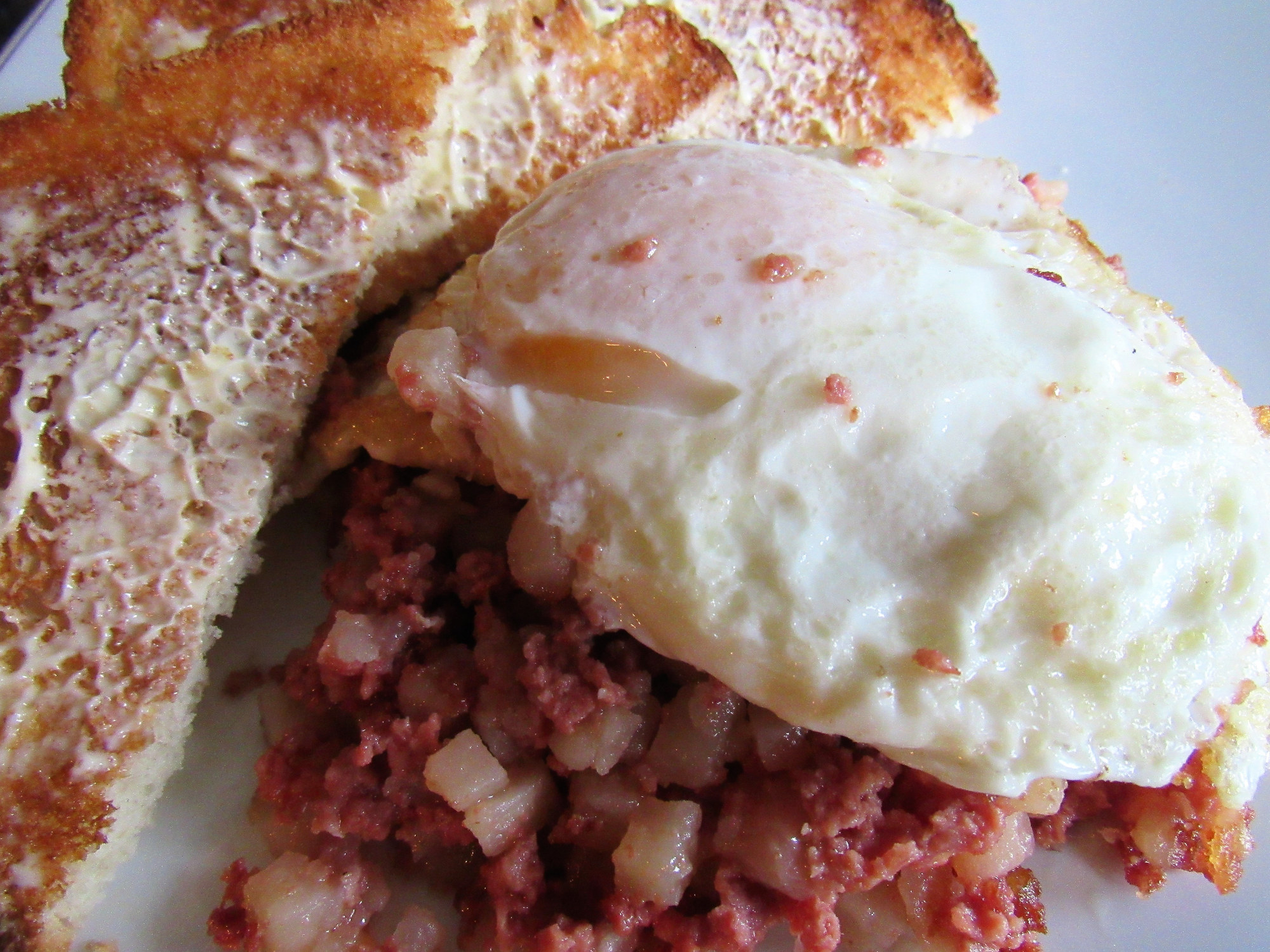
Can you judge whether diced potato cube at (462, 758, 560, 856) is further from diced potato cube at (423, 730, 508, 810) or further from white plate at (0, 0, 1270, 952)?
white plate at (0, 0, 1270, 952)

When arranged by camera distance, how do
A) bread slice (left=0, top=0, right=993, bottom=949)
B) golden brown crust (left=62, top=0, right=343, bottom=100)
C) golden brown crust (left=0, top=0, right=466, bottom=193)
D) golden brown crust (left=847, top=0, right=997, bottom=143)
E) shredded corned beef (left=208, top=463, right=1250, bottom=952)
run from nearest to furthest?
1. shredded corned beef (left=208, top=463, right=1250, bottom=952)
2. bread slice (left=0, top=0, right=993, bottom=949)
3. golden brown crust (left=0, top=0, right=466, bottom=193)
4. golden brown crust (left=62, top=0, right=343, bottom=100)
5. golden brown crust (left=847, top=0, right=997, bottom=143)

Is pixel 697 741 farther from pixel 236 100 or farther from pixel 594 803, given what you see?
pixel 236 100

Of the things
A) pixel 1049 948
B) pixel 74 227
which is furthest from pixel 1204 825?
pixel 74 227

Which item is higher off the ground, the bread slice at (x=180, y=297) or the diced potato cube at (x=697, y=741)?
the bread slice at (x=180, y=297)

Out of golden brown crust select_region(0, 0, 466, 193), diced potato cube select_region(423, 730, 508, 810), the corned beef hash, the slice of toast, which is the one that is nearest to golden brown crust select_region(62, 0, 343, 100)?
the slice of toast

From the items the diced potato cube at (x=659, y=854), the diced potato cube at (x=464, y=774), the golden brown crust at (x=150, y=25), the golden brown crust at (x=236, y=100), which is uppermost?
the golden brown crust at (x=150, y=25)

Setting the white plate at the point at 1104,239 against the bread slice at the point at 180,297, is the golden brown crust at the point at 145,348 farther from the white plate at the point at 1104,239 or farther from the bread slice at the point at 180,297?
the white plate at the point at 1104,239

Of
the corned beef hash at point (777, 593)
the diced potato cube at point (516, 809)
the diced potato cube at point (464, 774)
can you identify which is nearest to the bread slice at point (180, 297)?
the corned beef hash at point (777, 593)
